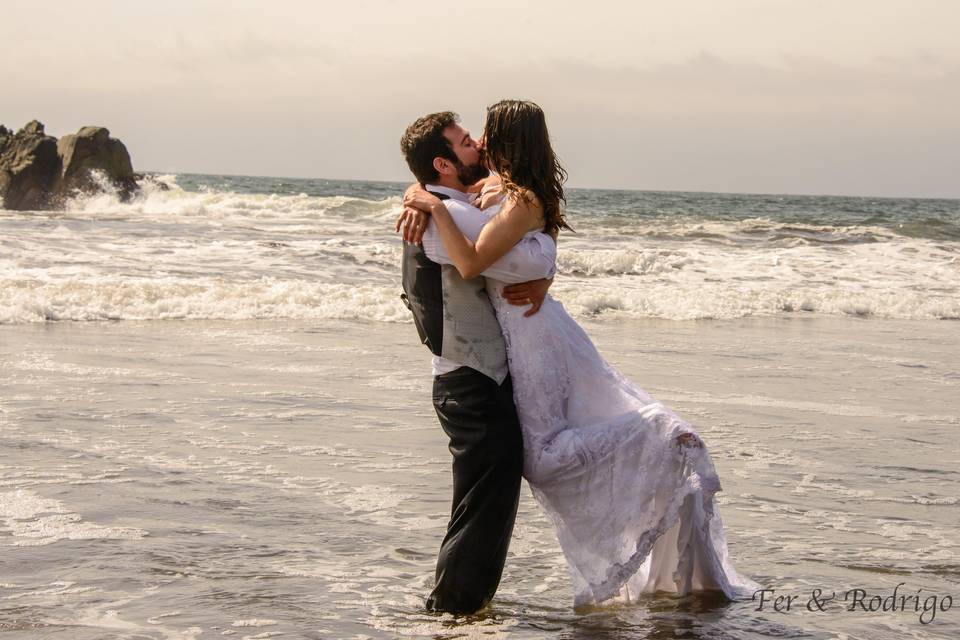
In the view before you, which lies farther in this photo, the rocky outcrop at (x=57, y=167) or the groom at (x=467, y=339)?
the rocky outcrop at (x=57, y=167)

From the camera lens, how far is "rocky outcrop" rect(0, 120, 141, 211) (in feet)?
120

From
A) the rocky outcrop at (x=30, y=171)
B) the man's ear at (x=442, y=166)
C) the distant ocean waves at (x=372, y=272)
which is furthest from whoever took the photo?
the rocky outcrop at (x=30, y=171)

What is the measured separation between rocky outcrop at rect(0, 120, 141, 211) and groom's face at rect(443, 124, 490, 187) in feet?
116

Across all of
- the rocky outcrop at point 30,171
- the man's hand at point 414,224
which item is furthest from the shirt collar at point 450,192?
the rocky outcrop at point 30,171

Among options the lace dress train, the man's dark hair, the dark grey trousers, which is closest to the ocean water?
the dark grey trousers

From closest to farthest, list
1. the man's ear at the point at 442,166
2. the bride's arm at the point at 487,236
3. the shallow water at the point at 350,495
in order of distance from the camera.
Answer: the bride's arm at the point at 487,236, the man's ear at the point at 442,166, the shallow water at the point at 350,495

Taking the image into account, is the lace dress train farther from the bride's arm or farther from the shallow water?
the shallow water

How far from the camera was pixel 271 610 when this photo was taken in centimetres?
407

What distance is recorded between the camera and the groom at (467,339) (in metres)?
3.66

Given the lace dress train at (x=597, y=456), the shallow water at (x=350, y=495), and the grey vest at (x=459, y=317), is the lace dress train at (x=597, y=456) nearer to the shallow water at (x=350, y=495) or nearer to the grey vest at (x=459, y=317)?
the grey vest at (x=459, y=317)

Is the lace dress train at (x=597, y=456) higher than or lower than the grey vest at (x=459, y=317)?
lower

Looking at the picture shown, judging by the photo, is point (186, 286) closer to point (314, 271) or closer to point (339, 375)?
point (314, 271)

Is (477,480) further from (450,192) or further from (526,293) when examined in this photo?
(450,192)

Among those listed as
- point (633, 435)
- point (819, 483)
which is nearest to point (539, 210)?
point (633, 435)
